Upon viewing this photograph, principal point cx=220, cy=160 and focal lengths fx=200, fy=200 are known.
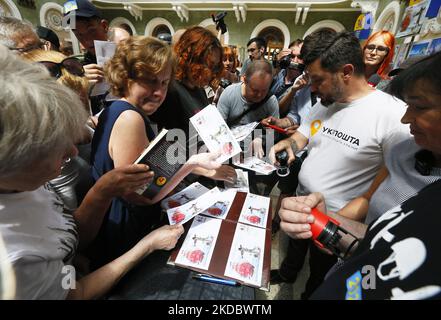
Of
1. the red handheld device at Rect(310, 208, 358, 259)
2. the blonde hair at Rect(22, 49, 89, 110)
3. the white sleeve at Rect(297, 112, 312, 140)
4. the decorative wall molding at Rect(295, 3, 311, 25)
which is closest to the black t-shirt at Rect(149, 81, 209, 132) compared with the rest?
the blonde hair at Rect(22, 49, 89, 110)

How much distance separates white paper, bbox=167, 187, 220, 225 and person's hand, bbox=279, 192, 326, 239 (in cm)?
36

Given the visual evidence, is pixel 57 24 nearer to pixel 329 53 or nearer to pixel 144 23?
pixel 144 23

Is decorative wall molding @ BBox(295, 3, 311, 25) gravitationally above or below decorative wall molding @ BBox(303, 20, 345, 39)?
above

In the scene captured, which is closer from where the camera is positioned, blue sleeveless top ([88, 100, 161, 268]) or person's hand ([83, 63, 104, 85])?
blue sleeveless top ([88, 100, 161, 268])

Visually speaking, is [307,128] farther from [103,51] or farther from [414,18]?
[414,18]

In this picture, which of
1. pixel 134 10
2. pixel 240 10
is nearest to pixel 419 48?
pixel 240 10

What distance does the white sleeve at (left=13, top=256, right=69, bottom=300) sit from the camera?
44 cm

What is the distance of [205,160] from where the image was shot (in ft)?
3.63

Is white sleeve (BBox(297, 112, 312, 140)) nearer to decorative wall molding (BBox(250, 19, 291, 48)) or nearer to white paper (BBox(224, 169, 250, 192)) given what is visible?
white paper (BBox(224, 169, 250, 192))

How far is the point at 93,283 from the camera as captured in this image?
642 mm

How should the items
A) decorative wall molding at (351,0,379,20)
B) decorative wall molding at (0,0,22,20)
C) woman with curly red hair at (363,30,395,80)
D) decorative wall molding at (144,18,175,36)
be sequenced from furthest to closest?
decorative wall molding at (144,18,175,36)
decorative wall molding at (0,0,22,20)
decorative wall molding at (351,0,379,20)
woman with curly red hair at (363,30,395,80)
